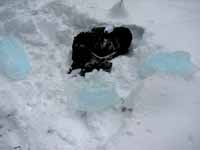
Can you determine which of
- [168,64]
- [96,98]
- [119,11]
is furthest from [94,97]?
[119,11]

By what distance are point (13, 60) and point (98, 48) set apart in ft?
2.54

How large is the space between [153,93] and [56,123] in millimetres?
780

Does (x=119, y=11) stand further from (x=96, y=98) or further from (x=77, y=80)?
(x=96, y=98)

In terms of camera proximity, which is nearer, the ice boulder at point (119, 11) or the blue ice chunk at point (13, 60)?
the blue ice chunk at point (13, 60)

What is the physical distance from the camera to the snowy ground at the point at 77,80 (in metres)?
1.68

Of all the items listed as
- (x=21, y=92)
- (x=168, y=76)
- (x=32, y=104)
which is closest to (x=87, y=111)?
(x=32, y=104)

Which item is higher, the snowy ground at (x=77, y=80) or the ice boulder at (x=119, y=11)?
the ice boulder at (x=119, y=11)

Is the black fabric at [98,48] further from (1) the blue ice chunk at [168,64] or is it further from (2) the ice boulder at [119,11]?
(2) the ice boulder at [119,11]

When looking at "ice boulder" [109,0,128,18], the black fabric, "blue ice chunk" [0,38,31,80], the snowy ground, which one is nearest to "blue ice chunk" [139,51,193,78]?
the snowy ground

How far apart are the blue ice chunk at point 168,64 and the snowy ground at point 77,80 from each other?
7 cm

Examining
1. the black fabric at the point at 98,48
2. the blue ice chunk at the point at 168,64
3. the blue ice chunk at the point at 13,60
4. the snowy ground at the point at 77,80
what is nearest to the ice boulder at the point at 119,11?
the snowy ground at the point at 77,80

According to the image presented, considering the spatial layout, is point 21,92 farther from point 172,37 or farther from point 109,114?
point 172,37

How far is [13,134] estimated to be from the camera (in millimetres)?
1693

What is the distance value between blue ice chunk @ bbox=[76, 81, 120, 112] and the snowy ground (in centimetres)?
5
